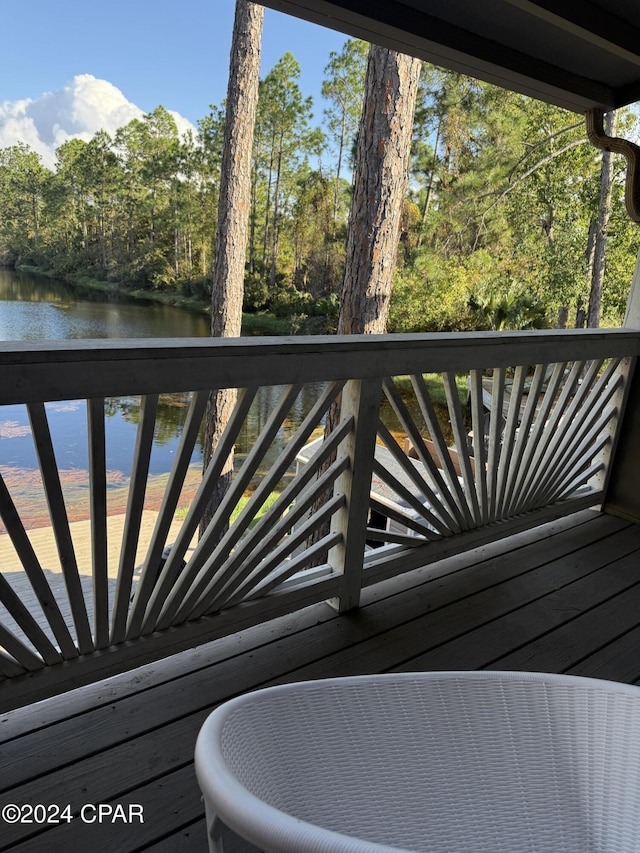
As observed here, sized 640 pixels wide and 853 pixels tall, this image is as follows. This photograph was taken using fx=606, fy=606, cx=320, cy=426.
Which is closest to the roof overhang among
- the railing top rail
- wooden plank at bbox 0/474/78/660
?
the railing top rail

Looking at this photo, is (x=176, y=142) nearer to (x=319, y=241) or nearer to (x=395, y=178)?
(x=319, y=241)

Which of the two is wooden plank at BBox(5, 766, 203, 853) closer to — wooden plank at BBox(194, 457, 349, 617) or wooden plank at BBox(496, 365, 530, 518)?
wooden plank at BBox(194, 457, 349, 617)

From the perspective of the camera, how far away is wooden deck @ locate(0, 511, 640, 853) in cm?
139

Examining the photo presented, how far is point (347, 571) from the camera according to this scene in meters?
2.12

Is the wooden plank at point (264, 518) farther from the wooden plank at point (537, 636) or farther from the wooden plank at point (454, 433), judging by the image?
the wooden plank at point (537, 636)

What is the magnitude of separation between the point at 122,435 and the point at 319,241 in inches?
385

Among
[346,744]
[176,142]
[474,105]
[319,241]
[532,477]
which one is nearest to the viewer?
[346,744]

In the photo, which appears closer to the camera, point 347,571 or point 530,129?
point 347,571

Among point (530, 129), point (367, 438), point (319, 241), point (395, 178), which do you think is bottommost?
point (367, 438)

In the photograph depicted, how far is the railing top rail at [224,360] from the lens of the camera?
51.3 inches

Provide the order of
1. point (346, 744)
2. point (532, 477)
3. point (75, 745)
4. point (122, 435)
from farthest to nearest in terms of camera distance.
→ point (122, 435), point (532, 477), point (75, 745), point (346, 744)

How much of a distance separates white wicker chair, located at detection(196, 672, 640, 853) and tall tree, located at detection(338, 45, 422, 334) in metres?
4.05

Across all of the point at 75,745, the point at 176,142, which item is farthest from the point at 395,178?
the point at 176,142

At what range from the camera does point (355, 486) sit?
2031 millimetres
